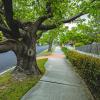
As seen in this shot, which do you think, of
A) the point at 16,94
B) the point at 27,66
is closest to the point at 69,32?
the point at 27,66

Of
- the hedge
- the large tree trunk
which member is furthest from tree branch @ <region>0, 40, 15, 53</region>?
the hedge

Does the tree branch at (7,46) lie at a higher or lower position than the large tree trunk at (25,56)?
higher

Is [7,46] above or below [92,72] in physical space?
above

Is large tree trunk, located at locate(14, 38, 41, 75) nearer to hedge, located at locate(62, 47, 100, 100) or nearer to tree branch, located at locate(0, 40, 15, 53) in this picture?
tree branch, located at locate(0, 40, 15, 53)

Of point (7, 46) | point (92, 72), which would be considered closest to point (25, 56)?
point (7, 46)

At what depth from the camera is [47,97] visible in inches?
372

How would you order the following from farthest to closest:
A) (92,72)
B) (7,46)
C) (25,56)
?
(25,56), (7,46), (92,72)

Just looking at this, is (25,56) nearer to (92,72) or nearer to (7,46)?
(7,46)

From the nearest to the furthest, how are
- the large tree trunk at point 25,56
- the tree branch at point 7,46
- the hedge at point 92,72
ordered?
the hedge at point 92,72 < the tree branch at point 7,46 < the large tree trunk at point 25,56

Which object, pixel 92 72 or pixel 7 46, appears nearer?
pixel 92 72

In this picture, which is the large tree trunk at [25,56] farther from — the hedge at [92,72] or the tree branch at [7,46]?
the hedge at [92,72]

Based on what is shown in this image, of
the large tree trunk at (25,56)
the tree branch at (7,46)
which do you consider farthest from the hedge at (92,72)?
the tree branch at (7,46)

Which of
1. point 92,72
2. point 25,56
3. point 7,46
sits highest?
point 7,46

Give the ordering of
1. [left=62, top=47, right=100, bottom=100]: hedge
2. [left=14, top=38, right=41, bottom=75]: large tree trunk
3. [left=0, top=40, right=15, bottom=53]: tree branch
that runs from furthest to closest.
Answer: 1. [left=14, top=38, right=41, bottom=75]: large tree trunk
2. [left=0, top=40, right=15, bottom=53]: tree branch
3. [left=62, top=47, right=100, bottom=100]: hedge
